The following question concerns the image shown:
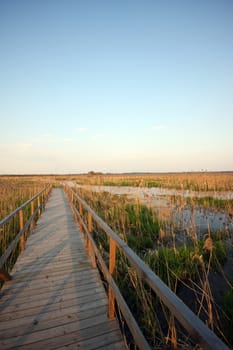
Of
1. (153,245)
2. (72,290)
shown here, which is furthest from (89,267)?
(153,245)

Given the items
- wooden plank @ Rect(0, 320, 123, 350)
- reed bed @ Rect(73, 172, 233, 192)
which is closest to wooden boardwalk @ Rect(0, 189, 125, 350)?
wooden plank @ Rect(0, 320, 123, 350)

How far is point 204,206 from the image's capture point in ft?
31.9

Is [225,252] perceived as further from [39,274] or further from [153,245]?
[39,274]

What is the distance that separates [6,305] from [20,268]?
3.73 feet

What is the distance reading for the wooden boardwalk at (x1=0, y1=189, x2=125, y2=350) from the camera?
79.2 inches

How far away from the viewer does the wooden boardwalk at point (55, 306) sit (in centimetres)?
201

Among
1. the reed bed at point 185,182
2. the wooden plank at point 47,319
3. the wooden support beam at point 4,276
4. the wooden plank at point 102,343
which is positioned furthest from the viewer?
the reed bed at point 185,182

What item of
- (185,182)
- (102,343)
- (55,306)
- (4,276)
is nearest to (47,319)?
(55,306)

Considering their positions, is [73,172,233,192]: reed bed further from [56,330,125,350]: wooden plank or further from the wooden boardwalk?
[56,330,125,350]: wooden plank

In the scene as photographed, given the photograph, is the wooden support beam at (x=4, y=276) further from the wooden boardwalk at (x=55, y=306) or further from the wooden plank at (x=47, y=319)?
the wooden plank at (x=47, y=319)

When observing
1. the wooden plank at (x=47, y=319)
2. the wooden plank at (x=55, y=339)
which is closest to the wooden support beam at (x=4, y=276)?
the wooden plank at (x=47, y=319)

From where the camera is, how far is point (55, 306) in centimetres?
254

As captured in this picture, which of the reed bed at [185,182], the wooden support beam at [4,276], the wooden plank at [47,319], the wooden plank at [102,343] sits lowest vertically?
the wooden plank at [102,343]

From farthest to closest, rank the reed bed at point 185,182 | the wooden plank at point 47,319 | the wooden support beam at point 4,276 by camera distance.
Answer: the reed bed at point 185,182 → the wooden support beam at point 4,276 → the wooden plank at point 47,319
